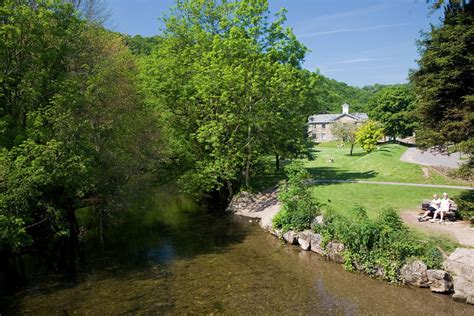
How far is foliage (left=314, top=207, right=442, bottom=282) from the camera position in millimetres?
13367

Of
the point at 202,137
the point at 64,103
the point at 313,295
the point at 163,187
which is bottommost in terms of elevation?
the point at 313,295

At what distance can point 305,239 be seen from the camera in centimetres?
1764

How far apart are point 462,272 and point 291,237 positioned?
8.06m

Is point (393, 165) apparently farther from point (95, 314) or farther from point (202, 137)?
point (95, 314)

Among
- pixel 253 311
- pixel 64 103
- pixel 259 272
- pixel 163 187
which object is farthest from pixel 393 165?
pixel 64 103

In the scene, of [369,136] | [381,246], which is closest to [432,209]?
[381,246]

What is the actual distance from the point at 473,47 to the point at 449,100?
→ 8.60 feet

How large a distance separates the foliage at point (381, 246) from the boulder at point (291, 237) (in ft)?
9.82

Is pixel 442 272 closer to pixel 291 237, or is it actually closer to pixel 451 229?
pixel 451 229

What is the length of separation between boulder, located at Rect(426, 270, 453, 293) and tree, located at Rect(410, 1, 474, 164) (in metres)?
6.01

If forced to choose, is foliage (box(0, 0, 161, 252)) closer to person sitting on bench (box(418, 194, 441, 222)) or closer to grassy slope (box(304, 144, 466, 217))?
grassy slope (box(304, 144, 466, 217))

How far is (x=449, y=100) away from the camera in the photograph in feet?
56.9

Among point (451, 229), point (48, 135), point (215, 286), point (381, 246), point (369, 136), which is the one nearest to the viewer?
point (215, 286)

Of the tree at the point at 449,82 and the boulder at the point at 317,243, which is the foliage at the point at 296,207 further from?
the tree at the point at 449,82
